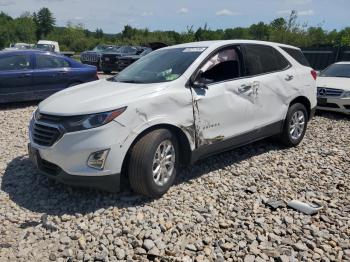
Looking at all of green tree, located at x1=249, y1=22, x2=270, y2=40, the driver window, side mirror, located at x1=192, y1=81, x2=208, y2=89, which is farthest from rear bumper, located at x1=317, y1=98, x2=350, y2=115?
green tree, located at x1=249, y1=22, x2=270, y2=40

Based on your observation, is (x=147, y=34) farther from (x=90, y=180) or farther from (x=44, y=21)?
(x=90, y=180)

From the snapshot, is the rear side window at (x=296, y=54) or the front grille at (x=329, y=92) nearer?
the rear side window at (x=296, y=54)

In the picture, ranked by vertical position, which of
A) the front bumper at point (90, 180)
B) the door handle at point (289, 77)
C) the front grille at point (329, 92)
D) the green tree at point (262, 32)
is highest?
the green tree at point (262, 32)

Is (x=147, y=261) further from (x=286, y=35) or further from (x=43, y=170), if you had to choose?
(x=286, y=35)

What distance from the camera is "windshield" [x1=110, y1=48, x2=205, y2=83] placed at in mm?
4598

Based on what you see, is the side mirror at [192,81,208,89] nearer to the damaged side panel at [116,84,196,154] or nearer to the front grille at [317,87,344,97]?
→ the damaged side panel at [116,84,196,154]

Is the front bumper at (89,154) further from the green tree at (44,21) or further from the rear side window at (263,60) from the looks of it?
the green tree at (44,21)

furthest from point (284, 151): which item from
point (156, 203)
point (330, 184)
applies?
point (156, 203)

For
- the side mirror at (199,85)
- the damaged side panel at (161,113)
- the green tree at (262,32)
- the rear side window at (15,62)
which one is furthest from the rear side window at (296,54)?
the green tree at (262,32)

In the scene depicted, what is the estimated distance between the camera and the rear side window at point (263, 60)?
5.35 m

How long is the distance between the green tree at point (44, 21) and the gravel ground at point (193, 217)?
328ft

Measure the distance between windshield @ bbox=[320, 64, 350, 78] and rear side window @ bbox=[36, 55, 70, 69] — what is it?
7.31 metres

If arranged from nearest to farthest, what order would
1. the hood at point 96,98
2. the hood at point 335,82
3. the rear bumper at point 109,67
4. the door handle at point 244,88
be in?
the hood at point 96,98, the door handle at point 244,88, the hood at point 335,82, the rear bumper at point 109,67

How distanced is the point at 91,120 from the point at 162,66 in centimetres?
147
